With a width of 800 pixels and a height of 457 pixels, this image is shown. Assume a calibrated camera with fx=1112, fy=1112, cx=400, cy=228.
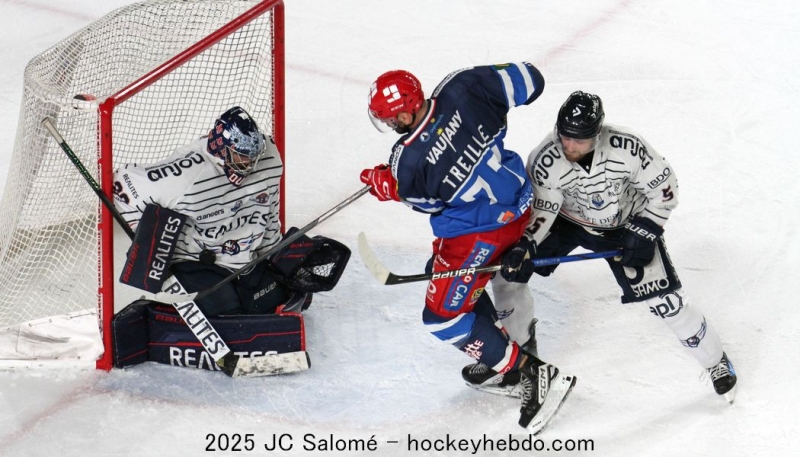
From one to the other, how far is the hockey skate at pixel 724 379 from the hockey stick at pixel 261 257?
1219 millimetres

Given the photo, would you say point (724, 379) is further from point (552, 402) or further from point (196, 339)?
point (196, 339)

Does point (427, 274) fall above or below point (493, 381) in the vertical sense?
above

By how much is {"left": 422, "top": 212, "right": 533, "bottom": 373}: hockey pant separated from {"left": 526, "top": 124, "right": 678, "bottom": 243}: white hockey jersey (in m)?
0.11

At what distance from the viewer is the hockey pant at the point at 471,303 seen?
3238mm

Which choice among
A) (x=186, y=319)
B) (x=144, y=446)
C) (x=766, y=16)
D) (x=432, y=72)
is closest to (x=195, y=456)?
(x=144, y=446)

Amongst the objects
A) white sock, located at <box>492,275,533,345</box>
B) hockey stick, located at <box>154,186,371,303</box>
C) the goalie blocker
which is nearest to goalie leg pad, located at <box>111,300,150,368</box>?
the goalie blocker

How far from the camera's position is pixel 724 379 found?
3.43 m

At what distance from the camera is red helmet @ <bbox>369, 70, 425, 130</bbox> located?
9.86ft

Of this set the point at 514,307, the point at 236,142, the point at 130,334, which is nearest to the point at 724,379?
the point at 514,307

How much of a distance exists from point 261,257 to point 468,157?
86 cm

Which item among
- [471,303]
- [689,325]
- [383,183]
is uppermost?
[383,183]

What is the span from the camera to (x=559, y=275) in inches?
161

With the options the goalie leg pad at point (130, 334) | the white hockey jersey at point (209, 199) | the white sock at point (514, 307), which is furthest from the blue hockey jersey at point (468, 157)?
the goalie leg pad at point (130, 334)

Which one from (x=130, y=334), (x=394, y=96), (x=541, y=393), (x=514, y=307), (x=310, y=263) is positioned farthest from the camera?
(x=310, y=263)
